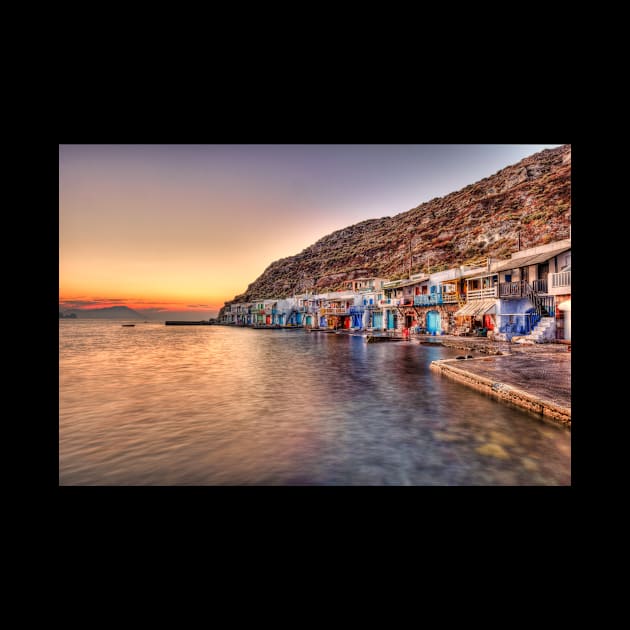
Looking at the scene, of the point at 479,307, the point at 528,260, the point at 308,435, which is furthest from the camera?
the point at 479,307

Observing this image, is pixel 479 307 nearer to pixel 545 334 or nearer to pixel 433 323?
pixel 545 334

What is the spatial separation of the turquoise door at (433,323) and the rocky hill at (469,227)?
A: 6416 millimetres

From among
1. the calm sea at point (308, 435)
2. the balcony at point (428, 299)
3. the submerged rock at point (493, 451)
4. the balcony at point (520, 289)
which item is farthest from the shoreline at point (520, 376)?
the balcony at point (428, 299)

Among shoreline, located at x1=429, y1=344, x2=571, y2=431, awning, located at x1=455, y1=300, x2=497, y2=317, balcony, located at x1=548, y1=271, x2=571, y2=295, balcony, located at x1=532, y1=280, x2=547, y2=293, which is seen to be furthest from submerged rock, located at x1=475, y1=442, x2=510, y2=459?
awning, located at x1=455, y1=300, x2=497, y2=317

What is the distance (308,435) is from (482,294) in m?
18.3

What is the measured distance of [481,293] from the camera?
21938 millimetres

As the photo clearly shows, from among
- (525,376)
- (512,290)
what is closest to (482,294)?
(512,290)

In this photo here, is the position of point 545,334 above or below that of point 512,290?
below

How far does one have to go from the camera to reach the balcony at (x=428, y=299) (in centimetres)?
2793
